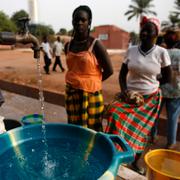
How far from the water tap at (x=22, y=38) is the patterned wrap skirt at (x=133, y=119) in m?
0.96

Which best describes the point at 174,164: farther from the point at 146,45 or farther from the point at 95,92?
the point at 146,45

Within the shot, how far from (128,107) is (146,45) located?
0.59m

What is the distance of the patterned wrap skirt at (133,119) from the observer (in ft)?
7.52

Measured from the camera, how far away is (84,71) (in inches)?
89.8

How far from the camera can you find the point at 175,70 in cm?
305

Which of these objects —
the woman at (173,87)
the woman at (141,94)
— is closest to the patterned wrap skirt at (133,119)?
the woman at (141,94)

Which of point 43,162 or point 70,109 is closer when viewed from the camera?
point 43,162

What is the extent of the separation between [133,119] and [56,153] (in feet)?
3.37

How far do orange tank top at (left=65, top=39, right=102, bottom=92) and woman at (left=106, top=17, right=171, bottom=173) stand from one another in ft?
0.89

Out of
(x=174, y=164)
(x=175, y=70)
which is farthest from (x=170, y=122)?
(x=174, y=164)

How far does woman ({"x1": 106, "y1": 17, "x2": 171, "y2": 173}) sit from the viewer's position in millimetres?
2309

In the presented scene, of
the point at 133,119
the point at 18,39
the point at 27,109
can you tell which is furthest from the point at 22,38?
the point at 27,109

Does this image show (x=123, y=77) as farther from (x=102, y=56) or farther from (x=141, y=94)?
(x=102, y=56)

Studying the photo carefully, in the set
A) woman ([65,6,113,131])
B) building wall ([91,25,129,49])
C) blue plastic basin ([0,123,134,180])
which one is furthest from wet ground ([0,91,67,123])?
building wall ([91,25,129,49])
